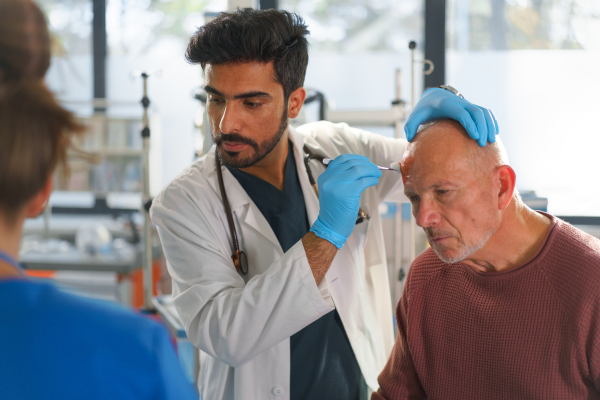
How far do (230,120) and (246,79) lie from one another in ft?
0.36

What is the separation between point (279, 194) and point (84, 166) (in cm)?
272

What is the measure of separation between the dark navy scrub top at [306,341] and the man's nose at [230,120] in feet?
0.63

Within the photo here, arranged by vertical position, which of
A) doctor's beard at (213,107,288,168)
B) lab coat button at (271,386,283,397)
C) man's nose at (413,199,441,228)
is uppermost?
doctor's beard at (213,107,288,168)

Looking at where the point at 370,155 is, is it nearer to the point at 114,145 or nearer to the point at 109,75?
the point at 114,145

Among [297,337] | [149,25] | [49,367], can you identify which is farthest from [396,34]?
[49,367]

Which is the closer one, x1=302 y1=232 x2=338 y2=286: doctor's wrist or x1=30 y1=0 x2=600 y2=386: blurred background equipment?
x1=302 y1=232 x2=338 y2=286: doctor's wrist

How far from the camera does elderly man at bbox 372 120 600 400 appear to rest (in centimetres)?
105

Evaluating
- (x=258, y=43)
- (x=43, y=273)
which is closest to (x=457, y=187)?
(x=258, y=43)

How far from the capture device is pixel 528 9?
3396mm

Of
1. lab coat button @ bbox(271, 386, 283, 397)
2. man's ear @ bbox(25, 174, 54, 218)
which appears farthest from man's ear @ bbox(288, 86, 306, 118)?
man's ear @ bbox(25, 174, 54, 218)

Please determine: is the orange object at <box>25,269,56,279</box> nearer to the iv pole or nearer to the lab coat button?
the iv pole

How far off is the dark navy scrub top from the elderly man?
162mm

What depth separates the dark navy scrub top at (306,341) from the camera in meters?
1.30

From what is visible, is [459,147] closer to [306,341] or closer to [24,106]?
[306,341]
